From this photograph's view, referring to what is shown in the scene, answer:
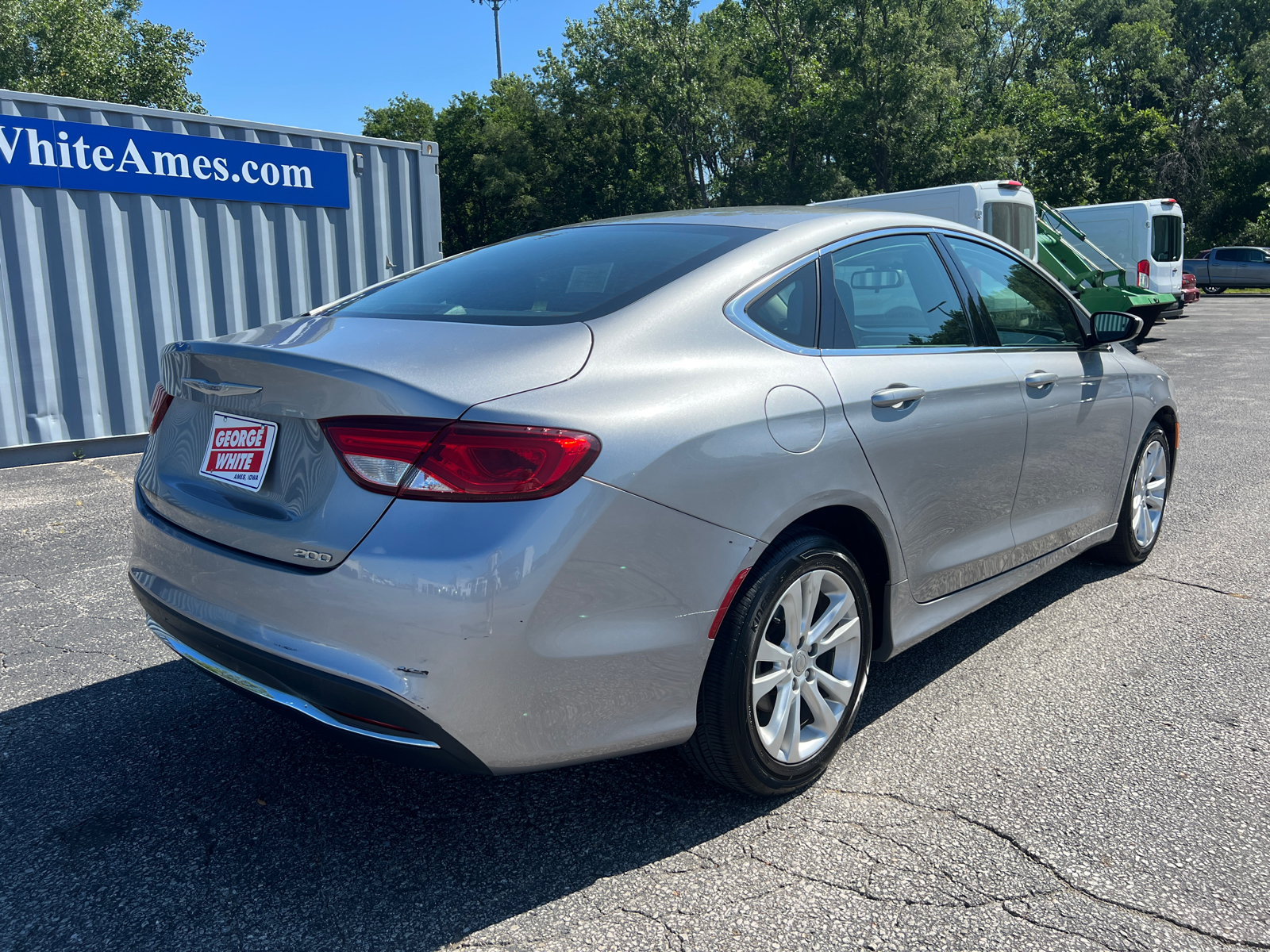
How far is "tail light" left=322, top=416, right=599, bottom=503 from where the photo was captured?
1.99m

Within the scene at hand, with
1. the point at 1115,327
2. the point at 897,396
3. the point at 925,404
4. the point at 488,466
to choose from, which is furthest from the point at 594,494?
the point at 1115,327

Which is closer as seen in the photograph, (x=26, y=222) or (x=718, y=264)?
(x=718, y=264)

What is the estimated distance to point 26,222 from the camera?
7523 mm

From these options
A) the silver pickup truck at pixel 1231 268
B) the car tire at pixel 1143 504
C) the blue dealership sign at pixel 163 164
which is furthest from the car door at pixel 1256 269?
the car tire at pixel 1143 504

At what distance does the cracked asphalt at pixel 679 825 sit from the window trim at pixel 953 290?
1163mm

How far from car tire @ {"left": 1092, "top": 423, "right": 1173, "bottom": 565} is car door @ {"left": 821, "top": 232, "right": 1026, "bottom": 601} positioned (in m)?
1.37

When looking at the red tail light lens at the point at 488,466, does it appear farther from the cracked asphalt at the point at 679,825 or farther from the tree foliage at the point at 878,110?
the tree foliage at the point at 878,110

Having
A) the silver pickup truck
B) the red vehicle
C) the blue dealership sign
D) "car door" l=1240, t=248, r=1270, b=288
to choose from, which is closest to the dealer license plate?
the blue dealership sign

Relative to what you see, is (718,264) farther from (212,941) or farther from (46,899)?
(46,899)

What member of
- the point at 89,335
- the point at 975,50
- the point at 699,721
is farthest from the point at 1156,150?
the point at 699,721

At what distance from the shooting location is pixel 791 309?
2.71m

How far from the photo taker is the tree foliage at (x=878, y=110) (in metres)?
34.0

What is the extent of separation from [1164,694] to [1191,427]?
6593 millimetres

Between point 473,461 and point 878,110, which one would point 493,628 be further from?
point 878,110
